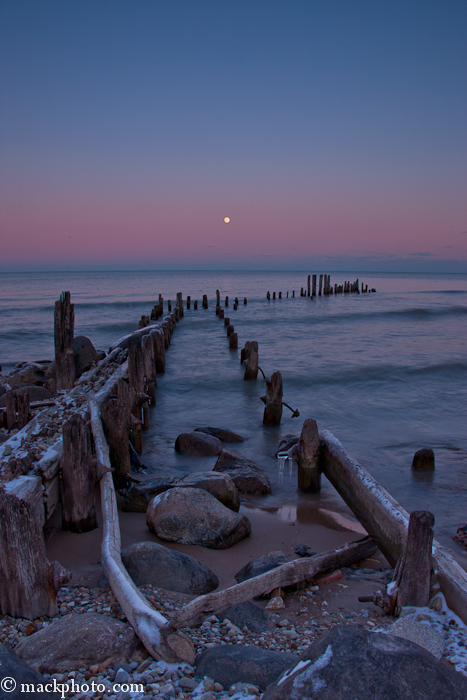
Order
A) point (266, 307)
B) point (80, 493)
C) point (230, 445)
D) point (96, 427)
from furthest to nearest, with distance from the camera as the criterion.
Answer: point (266, 307)
point (230, 445)
point (96, 427)
point (80, 493)

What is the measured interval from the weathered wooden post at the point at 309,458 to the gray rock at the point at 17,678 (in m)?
4.09

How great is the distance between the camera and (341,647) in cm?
171

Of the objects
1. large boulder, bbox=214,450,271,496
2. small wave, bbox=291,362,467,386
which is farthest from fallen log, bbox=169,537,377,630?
small wave, bbox=291,362,467,386

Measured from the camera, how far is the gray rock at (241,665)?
2350 millimetres

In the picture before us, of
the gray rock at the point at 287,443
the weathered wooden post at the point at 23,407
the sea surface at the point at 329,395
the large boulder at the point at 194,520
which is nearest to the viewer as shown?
the large boulder at the point at 194,520

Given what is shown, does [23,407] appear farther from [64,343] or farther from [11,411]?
[64,343]

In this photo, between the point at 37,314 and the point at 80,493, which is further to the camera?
the point at 37,314

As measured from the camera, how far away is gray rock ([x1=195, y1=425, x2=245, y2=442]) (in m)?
8.66

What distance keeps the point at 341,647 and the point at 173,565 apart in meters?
2.29

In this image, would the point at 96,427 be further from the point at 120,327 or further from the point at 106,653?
the point at 120,327

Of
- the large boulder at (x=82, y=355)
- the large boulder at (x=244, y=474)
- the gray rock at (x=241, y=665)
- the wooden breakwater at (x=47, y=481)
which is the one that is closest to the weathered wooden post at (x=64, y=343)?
the wooden breakwater at (x=47, y=481)

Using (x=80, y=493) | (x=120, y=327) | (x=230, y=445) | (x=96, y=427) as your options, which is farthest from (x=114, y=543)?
(x=120, y=327)

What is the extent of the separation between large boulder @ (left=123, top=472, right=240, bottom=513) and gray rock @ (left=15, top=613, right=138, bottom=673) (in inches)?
102

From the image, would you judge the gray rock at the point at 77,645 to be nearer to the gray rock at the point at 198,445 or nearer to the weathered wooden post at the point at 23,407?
the weathered wooden post at the point at 23,407
